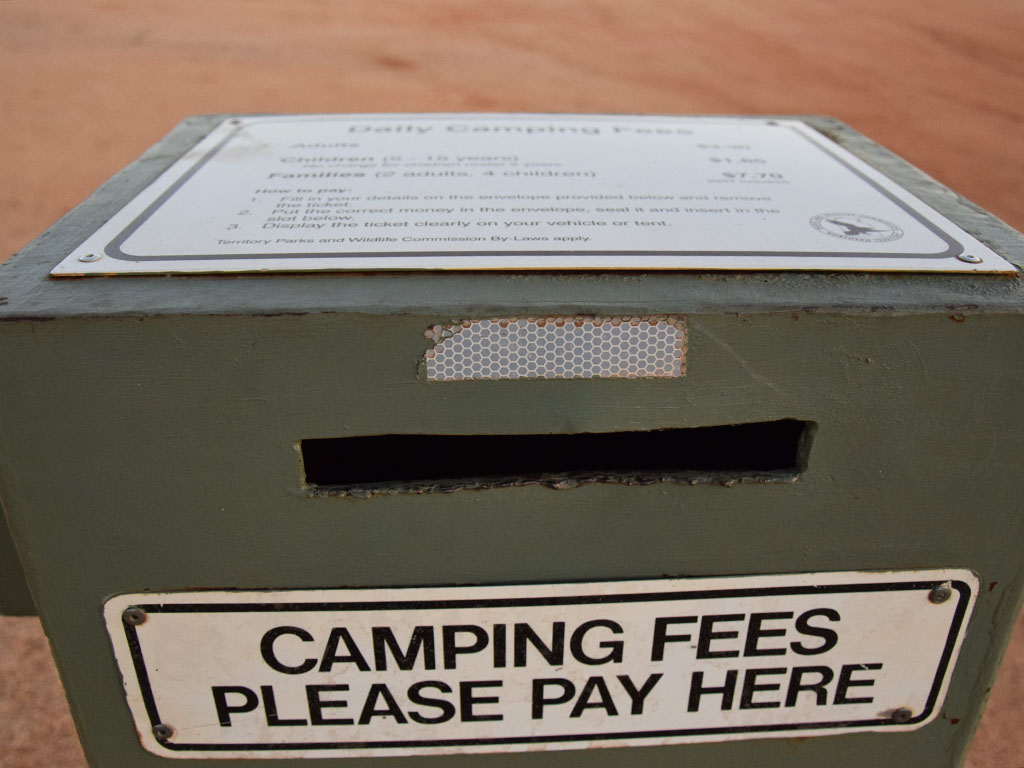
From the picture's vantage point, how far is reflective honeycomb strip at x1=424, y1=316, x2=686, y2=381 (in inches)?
25.4

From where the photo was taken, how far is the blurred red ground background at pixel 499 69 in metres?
4.19

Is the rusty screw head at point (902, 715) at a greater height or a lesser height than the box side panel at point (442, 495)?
lesser

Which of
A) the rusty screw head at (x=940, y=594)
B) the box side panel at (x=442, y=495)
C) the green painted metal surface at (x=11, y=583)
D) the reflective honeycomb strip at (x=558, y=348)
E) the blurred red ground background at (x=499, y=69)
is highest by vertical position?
the reflective honeycomb strip at (x=558, y=348)

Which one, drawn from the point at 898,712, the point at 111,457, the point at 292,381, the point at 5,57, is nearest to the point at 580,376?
the point at 292,381

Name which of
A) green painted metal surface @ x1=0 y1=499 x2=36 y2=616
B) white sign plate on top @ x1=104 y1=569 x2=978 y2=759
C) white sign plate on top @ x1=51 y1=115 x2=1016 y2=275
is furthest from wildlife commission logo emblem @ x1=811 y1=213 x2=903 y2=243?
green painted metal surface @ x1=0 y1=499 x2=36 y2=616

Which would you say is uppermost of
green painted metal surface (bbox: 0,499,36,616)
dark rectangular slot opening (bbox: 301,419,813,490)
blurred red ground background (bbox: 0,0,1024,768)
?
dark rectangular slot opening (bbox: 301,419,813,490)

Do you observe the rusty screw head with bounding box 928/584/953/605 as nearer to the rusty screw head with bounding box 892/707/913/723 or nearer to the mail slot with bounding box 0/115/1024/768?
the mail slot with bounding box 0/115/1024/768

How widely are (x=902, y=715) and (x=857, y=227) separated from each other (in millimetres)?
498

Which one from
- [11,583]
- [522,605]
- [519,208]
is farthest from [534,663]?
[11,583]

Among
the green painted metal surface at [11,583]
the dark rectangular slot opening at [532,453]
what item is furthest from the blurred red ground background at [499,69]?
the dark rectangular slot opening at [532,453]

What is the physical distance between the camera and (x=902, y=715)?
2.78 feet

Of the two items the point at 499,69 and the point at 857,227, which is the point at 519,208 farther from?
the point at 499,69

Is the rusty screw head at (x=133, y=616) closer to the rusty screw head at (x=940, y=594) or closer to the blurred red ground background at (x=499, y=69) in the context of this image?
the rusty screw head at (x=940, y=594)

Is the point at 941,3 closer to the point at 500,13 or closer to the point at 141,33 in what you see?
the point at 500,13
